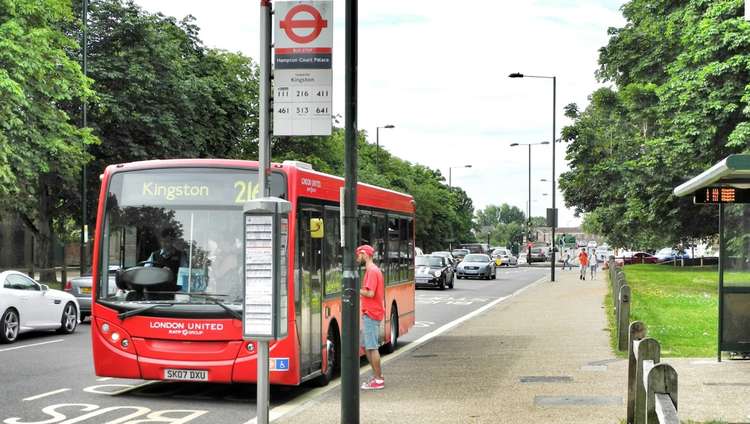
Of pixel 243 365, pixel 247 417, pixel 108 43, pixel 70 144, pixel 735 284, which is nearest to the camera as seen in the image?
pixel 247 417

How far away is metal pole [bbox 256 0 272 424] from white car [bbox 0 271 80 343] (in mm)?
11704

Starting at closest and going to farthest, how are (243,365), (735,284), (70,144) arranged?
1. (243,365)
2. (735,284)
3. (70,144)

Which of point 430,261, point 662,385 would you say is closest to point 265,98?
point 662,385

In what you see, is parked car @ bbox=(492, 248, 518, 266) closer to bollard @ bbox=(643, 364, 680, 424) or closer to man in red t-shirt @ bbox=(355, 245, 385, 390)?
man in red t-shirt @ bbox=(355, 245, 385, 390)

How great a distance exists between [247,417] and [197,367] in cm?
106

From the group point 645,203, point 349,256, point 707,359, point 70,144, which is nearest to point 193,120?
point 70,144

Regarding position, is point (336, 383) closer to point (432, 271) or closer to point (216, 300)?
point (216, 300)

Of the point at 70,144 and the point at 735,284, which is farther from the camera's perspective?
the point at 70,144

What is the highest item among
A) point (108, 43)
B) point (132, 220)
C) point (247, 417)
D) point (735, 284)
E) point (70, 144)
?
point (108, 43)

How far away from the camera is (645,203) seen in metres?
45.5

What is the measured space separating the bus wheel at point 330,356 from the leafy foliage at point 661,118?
22130mm

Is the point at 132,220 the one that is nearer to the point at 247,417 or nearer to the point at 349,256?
the point at 247,417

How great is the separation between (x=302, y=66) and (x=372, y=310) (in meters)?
4.85

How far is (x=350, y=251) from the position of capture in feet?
29.3
